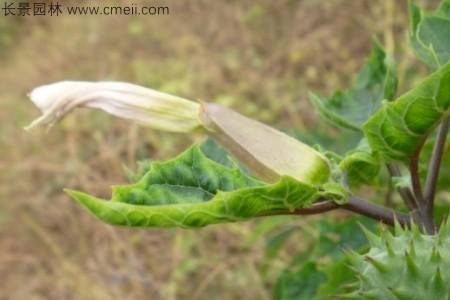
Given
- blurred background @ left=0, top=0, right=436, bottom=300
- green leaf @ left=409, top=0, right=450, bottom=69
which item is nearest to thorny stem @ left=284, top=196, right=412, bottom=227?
green leaf @ left=409, top=0, right=450, bottom=69

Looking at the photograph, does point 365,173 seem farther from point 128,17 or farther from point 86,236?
point 128,17

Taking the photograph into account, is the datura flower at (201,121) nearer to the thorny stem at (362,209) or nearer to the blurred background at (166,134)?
the thorny stem at (362,209)

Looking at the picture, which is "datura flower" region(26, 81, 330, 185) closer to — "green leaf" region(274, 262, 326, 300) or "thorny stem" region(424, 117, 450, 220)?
"thorny stem" region(424, 117, 450, 220)

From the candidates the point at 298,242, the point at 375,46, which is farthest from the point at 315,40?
the point at 375,46

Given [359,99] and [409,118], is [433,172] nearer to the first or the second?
[409,118]

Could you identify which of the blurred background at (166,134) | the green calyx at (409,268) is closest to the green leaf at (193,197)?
the green calyx at (409,268)
